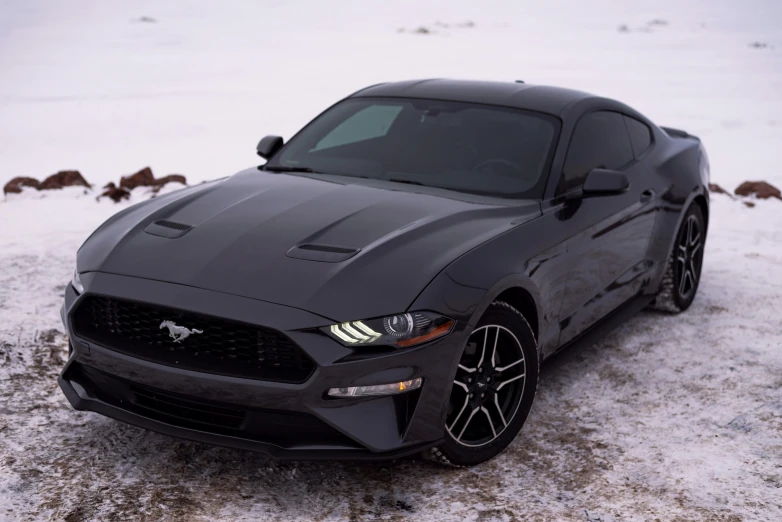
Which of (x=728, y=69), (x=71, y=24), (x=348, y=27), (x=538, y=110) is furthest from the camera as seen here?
(x=348, y=27)

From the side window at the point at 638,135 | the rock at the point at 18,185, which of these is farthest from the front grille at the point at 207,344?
the rock at the point at 18,185

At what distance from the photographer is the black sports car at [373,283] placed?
11.4 feet

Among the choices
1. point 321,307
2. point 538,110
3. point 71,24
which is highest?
point 538,110

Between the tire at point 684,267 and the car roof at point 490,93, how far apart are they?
1.30m

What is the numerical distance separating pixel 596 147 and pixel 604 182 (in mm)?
657

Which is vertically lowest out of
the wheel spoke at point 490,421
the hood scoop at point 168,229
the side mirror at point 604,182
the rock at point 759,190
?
the rock at point 759,190

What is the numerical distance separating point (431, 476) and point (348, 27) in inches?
1264

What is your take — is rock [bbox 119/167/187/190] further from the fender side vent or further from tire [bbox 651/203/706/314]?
the fender side vent

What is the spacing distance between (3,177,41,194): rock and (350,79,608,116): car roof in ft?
17.0

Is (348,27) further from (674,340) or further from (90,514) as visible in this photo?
(90,514)

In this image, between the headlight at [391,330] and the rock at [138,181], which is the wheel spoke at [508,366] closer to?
the headlight at [391,330]

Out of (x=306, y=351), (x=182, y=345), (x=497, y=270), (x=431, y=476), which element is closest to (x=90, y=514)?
(x=182, y=345)

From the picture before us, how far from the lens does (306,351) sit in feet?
11.1

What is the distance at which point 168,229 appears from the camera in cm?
411
